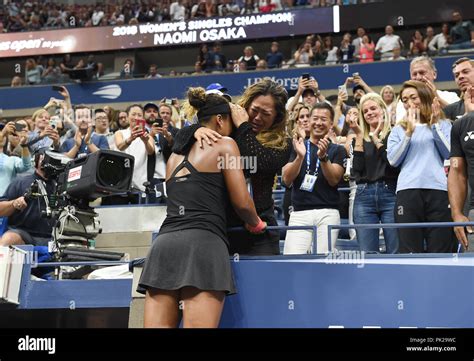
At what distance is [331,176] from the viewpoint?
5.98m

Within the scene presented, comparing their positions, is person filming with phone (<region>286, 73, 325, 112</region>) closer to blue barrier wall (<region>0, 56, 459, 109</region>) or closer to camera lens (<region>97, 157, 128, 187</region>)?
camera lens (<region>97, 157, 128, 187</region>)

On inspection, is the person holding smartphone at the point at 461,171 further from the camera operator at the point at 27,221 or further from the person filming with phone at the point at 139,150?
the person filming with phone at the point at 139,150

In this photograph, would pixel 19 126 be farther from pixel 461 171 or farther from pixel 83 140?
pixel 461 171

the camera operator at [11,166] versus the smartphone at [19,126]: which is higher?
the smartphone at [19,126]

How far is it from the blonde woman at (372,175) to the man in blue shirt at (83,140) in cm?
354

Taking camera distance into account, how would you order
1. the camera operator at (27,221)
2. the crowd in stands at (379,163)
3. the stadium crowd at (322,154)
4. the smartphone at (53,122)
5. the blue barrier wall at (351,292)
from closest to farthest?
the blue barrier wall at (351,292)
the stadium crowd at (322,154)
the crowd in stands at (379,163)
the camera operator at (27,221)
the smartphone at (53,122)

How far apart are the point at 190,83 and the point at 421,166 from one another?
1288cm

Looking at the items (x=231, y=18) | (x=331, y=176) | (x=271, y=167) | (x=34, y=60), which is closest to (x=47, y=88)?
(x=34, y=60)

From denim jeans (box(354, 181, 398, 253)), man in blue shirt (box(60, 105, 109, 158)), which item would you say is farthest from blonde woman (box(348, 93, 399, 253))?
man in blue shirt (box(60, 105, 109, 158))

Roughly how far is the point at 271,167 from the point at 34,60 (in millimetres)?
18925

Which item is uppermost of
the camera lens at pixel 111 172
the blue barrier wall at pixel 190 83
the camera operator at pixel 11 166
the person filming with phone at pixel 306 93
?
the blue barrier wall at pixel 190 83

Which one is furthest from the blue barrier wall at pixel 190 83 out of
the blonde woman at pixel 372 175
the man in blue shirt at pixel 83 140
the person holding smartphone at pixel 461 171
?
the person holding smartphone at pixel 461 171

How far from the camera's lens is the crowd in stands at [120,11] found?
20.3m

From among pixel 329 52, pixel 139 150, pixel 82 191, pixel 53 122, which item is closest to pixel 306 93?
pixel 139 150
